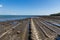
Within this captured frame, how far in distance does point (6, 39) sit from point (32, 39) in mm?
2902

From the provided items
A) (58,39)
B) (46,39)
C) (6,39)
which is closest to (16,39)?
(6,39)

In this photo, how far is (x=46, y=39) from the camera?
1111 centimetres

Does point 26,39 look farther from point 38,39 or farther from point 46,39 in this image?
point 46,39

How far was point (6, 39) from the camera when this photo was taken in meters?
11.4

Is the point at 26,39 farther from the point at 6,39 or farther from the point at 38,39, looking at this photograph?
the point at 6,39

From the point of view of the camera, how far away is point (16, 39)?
36.8 feet

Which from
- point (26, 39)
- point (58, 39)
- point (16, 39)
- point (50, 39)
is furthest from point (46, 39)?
point (16, 39)

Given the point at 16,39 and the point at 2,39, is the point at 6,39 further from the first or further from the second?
the point at 16,39

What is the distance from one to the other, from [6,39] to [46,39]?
4.32m

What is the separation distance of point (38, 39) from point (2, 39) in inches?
153

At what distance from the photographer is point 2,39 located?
1136 centimetres

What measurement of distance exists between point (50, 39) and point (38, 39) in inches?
51.0

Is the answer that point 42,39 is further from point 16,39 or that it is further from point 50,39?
point 16,39

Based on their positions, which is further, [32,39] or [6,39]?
[6,39]
